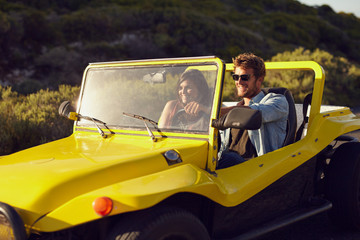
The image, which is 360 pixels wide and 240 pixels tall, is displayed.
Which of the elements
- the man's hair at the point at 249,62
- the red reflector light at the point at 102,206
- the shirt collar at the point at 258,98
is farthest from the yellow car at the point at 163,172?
the man's hair at the point at 249,62

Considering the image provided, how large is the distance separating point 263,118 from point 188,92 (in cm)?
71

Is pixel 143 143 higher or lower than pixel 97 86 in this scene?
lower

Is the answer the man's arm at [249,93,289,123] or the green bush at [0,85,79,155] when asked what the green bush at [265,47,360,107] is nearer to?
the green bush at [0,85,79,155]

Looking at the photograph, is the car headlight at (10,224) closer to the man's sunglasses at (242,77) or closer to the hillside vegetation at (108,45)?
the man's sunglasses at (242,77)

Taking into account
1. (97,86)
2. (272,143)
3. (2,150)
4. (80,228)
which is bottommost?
(2,150)

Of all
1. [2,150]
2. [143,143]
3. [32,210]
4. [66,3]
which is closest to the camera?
[32,210]

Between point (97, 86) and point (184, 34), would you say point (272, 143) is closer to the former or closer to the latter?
point (97, 86)

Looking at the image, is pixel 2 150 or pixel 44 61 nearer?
pixel 2 150

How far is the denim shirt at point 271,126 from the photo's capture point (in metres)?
3.46

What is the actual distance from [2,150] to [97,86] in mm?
3673

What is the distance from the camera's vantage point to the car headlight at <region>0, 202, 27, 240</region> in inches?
83.7

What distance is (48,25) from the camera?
21.1 meters

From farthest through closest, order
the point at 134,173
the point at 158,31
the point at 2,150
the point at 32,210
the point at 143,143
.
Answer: the point at 158,31, the point at 2,150, the point at 143,143, the point at 134,173, the point at 32,210

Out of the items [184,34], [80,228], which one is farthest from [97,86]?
[184,34]
